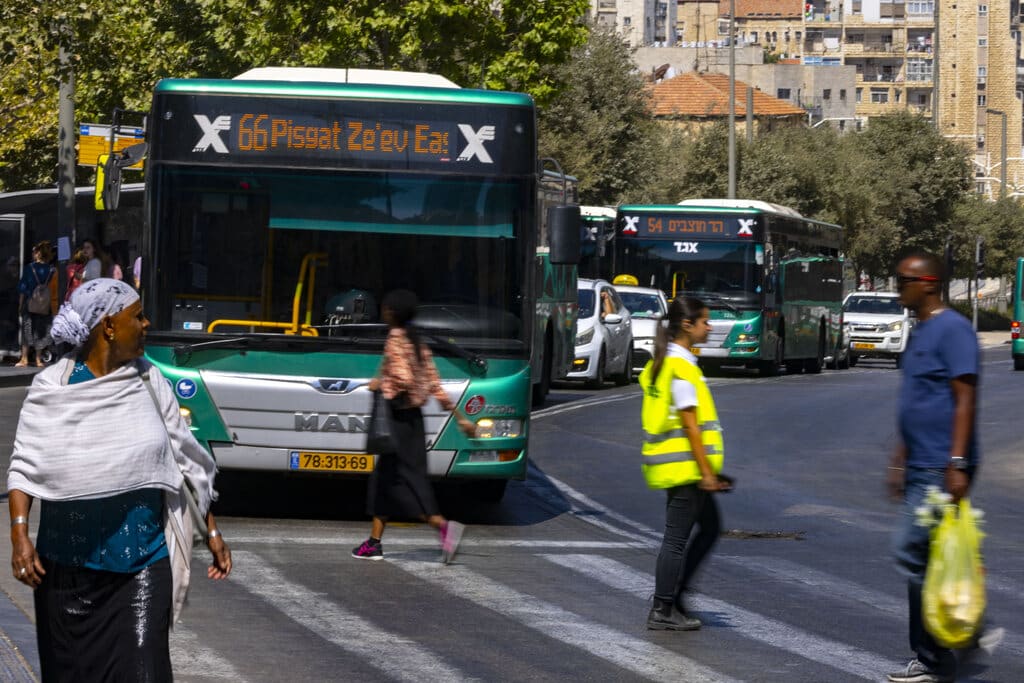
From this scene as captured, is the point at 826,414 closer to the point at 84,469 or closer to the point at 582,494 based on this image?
the point at 582,494

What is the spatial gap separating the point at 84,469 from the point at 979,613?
3.61 meters

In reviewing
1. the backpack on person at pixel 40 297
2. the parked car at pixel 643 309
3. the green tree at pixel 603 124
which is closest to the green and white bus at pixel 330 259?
the backpack on person at pixel 40 297

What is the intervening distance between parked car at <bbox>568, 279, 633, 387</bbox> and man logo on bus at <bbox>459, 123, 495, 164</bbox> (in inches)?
590

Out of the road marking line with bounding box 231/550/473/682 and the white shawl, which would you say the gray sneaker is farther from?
the white shawl

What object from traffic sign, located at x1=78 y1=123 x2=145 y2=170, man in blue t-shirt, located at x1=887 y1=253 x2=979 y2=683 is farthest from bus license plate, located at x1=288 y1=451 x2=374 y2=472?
traffic sign, located at x1=78 y1=123 x2=145 y2=170

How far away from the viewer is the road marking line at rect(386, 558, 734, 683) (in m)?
7.89

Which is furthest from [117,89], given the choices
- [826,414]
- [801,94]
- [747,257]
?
[801,94]

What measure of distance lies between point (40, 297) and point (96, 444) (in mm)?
20945

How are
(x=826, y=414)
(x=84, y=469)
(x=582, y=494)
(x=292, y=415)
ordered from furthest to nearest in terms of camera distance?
(x=826, y=414) < (x=582, y=494) < (x=292, y=415) < (x=84, y=469)

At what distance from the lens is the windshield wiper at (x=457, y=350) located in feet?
40.6

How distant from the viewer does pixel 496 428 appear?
41.0 ft

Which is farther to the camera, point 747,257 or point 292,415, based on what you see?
point 747,257

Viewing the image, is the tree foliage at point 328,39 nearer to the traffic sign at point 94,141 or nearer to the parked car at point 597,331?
the traffic sign at point 94,141

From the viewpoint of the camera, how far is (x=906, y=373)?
762 cm
